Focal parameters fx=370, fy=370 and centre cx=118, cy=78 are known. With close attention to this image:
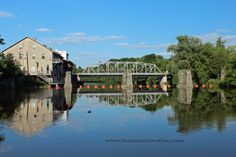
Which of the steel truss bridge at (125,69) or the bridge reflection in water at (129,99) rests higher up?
the steel truss bridge at (125,69)

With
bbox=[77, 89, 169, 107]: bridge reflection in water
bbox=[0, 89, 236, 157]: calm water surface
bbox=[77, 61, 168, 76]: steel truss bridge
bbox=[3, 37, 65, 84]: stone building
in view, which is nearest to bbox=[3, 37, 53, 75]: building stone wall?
bbox=[3, 37, 65, 84]: stone building

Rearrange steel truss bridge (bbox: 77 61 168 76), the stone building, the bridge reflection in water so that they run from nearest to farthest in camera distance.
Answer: the bridge reflection in water → the stone building → steel truss bridge (bbox: 77 61 168 76)

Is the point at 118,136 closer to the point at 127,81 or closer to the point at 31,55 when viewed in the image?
the point at 31,55

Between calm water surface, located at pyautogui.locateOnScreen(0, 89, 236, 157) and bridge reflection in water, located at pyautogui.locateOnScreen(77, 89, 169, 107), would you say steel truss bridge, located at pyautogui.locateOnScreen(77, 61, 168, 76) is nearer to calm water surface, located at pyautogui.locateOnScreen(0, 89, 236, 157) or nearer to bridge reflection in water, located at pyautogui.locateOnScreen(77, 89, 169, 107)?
bridge reflection in water, located at pyautogui.locateOnScreen(77, 89, 169, 107)

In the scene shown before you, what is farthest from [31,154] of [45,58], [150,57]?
[150,57]

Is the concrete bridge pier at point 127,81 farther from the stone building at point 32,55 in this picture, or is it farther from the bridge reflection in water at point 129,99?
the bridge reflection in water at point 129,99

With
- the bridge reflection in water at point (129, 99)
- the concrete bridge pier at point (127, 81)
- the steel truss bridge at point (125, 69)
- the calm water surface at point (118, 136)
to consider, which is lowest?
the calm water surface at point (118, 136)

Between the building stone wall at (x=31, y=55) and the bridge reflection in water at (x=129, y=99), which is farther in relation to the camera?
the building stone wall at (x=31, y=55)

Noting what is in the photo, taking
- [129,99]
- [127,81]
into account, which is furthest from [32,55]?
[129,99]

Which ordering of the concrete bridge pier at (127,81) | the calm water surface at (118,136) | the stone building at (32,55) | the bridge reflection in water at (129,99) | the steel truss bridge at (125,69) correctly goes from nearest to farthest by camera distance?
1. the calm water surface at (118,136)
2. the bridge reflection in water at (129,99)
3. the stone building at (32,55)
4. the concrete bridge pier at (127,81)
5. the steel truss bridge at (125,69)

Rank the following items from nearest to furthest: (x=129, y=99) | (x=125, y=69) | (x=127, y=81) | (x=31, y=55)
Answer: (x=129, y=99)
(x=31, y=55)
(x=127, y=81)
(x=125, y=69)

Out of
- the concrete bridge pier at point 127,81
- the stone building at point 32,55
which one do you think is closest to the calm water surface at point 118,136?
the stone building at point 32,55

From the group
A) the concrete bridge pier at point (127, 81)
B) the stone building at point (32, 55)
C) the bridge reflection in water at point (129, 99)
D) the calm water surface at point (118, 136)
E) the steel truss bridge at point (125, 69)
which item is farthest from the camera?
the steel truss bridge at point (125, 69)

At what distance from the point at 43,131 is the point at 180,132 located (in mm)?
8194
